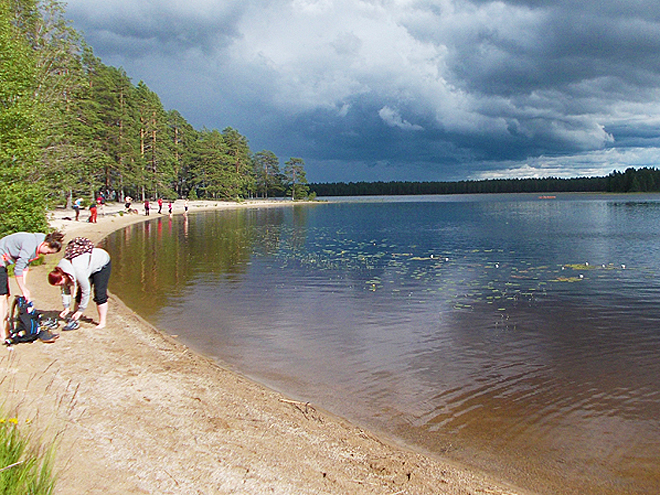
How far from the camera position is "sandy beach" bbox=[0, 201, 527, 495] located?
5.58 meters

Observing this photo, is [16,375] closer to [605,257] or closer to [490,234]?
[605,257]

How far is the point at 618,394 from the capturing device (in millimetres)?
9047

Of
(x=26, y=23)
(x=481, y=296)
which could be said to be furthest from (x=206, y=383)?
(x=26, y=23)

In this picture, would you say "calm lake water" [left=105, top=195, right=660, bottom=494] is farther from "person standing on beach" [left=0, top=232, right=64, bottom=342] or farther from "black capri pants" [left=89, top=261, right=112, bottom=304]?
"person standing on beach" [left=0, top=232, right=64, bottom=342]

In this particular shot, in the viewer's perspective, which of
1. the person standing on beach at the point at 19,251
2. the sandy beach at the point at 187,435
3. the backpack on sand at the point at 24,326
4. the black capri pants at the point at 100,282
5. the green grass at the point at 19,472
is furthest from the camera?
the black capri pants at the point at 100,282

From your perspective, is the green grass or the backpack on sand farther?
the backpack on sand

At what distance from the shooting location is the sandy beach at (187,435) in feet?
18.3

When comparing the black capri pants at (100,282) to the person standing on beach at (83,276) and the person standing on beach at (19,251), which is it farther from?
the person standing on beach at (19,251)

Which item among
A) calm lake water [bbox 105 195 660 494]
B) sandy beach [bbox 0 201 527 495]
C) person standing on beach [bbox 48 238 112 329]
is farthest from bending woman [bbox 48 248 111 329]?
calm lake water [bbox 105 195 660 494]

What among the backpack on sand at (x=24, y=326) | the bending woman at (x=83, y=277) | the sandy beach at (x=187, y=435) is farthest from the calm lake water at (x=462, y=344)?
the backpack on sand at (x=24, y=326)

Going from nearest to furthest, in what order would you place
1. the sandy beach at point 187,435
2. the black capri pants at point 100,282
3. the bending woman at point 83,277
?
the sandy beach at point 187,435 < the bending woman at point 83,277 < the black capri pants at point 100,282

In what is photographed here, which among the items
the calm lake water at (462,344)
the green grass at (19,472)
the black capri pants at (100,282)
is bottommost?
the calm lake water at (462,344)

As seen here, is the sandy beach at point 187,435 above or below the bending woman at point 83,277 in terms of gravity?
below

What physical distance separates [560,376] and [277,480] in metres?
6.69
